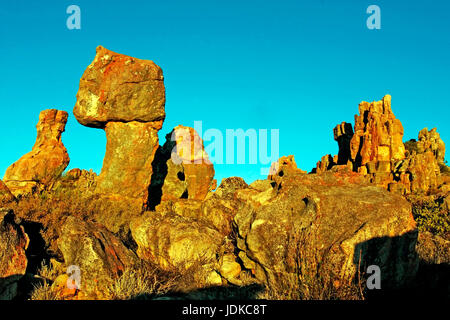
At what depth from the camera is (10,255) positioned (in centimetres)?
850

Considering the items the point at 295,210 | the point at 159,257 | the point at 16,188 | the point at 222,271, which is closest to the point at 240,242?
→ the point at 222,271

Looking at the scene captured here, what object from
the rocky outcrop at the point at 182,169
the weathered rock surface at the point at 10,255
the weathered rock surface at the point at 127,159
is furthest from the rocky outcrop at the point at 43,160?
the weathered rock surface at the point at 10,255

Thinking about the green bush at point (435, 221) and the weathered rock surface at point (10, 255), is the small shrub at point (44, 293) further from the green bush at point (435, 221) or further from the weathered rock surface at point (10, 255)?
the green bush at point (435, 221)

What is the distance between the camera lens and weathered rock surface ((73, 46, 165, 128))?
1549 cm

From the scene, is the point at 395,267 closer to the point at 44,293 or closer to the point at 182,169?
the point at 44,293

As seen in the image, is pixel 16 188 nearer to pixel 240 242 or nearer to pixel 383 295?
pixel 240 242

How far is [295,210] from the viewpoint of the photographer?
28.5 feet

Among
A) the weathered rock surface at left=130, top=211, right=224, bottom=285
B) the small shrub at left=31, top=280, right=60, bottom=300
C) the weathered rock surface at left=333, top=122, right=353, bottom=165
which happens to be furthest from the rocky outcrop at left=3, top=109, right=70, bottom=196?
the weathered rock surface at left=333, top=122, right=353, bottom=165

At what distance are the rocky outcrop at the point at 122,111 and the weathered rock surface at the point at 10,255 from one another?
21.3ft

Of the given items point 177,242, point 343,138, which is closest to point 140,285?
point 177,242

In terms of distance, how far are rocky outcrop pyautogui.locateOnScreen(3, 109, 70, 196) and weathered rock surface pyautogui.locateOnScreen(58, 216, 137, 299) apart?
8825 mm

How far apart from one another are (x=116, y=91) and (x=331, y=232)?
10814mm

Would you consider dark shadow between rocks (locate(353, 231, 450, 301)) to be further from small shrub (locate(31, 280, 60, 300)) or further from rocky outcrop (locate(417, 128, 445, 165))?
rocky outcrop (locate(417, 128, 445, 165))

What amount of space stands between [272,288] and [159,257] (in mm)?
3752
